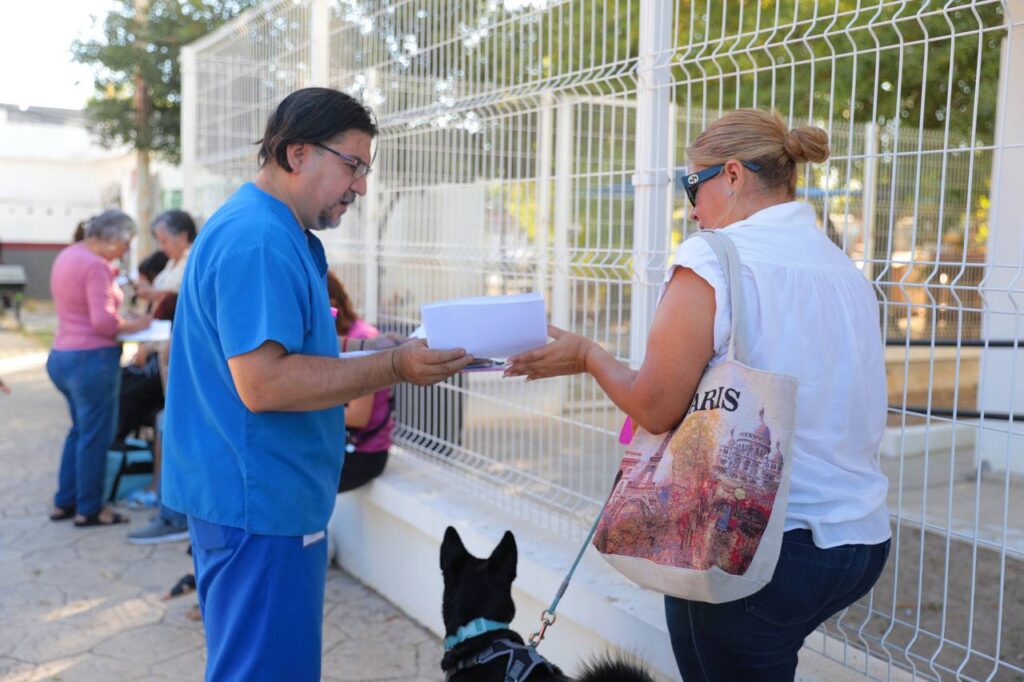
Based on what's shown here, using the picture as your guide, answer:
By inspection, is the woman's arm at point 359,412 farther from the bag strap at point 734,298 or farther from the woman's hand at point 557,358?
the bag strap at point 734,298

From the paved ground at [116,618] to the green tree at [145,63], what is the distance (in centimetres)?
1049

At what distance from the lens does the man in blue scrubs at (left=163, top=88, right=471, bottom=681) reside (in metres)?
2.23

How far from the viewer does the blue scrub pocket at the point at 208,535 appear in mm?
2395

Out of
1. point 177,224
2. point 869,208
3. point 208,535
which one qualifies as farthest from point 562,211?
point 177,224

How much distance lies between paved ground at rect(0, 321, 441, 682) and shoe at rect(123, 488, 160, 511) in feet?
→ 0.51

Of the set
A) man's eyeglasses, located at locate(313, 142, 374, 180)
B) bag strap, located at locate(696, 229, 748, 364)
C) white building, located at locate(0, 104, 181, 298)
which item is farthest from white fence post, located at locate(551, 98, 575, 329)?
white building, located at locate(0, 104, 181, 298)

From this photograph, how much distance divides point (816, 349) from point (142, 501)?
6.04 metres

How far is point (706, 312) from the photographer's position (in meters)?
1.88

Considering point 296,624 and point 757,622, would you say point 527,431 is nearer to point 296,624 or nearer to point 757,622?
point 296,624

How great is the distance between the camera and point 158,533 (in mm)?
6023

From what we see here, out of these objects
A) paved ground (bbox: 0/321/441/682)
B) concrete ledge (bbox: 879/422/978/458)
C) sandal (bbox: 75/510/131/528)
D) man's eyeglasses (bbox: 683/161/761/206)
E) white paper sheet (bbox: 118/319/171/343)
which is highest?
man's eyeglasses (bbox: 683/161/761/206)

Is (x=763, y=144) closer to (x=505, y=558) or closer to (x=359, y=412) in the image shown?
(x=505, y=558)

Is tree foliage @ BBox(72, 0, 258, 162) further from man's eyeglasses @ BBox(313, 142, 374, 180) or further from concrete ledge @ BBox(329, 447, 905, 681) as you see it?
man's eyeglasses @ BBox(313, 142, 374, 180)

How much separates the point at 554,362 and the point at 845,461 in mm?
730
